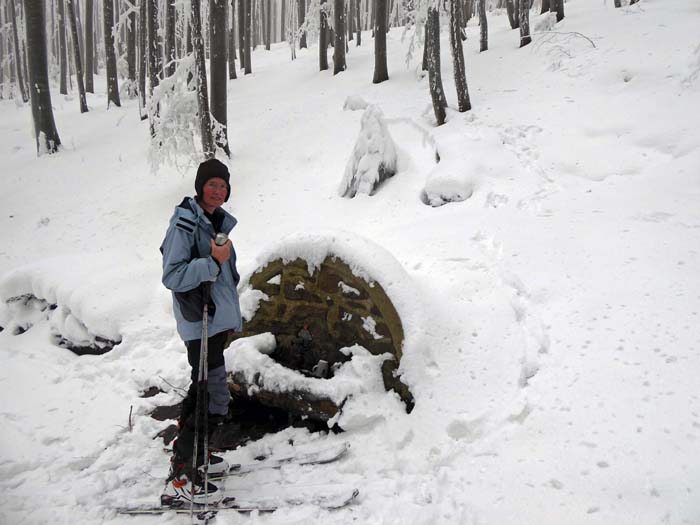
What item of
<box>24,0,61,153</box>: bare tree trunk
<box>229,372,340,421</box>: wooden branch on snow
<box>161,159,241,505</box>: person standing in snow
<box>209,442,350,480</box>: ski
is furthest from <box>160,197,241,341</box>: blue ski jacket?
<box>24,0,61,153</box>: bare tree trunk

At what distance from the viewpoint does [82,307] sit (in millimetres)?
6180

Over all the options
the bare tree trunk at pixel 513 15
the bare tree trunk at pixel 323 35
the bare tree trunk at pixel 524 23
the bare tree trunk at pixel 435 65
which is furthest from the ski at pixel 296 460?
the bare tree trunk at pixel 513 15

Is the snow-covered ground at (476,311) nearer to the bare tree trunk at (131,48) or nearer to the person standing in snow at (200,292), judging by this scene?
the person standing in snow at (200,292)

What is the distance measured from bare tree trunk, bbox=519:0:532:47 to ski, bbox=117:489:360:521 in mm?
15849

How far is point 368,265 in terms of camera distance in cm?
421

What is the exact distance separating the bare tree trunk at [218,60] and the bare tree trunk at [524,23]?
9.62 metres

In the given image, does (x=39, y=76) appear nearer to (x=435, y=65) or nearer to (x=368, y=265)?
(x=435, y=65)

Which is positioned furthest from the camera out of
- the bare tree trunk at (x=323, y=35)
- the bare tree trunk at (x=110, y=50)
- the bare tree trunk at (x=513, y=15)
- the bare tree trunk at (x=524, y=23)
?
the bare tree trunk at (x=513, y=15)

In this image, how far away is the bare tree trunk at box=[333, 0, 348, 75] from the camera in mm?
17234

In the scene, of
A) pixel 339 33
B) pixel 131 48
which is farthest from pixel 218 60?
pixel 131 48

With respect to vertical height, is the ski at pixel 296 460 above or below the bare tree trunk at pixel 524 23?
below

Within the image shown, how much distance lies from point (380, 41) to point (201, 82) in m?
7.63

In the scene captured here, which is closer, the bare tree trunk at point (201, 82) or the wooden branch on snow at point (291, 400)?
the wooden branch on snow at point (291, 400)

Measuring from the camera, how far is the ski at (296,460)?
363 cm
